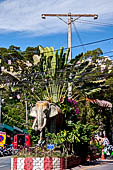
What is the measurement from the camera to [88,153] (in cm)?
1898

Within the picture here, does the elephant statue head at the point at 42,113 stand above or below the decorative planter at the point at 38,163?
above

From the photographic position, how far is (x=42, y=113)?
1520cm

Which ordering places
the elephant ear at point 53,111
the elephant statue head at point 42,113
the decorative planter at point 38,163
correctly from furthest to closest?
the elephant ear at point 53,111, the elephant statue head at point 42,113, the decorative planter at point 38,163

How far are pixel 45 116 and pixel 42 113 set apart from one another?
21cm

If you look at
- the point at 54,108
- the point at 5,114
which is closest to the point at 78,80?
the point at 54,108

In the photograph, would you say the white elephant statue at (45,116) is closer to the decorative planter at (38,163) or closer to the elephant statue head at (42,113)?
the elephant statue head at (42,113)

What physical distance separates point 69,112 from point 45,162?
3805mm

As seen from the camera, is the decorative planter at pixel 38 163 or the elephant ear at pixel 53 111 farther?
the elephant ear at pixel 53 111

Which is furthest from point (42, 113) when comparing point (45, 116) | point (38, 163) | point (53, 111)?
point (38, 163)

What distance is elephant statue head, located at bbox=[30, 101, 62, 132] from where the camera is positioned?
1512cm

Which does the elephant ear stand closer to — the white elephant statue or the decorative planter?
the white elephant statue

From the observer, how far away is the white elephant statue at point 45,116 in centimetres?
1514

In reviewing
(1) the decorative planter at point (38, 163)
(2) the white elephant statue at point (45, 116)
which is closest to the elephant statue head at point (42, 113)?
(2) the white elephant statue at point (45, 116)

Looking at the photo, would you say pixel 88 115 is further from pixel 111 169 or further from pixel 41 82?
pixel 111 169
